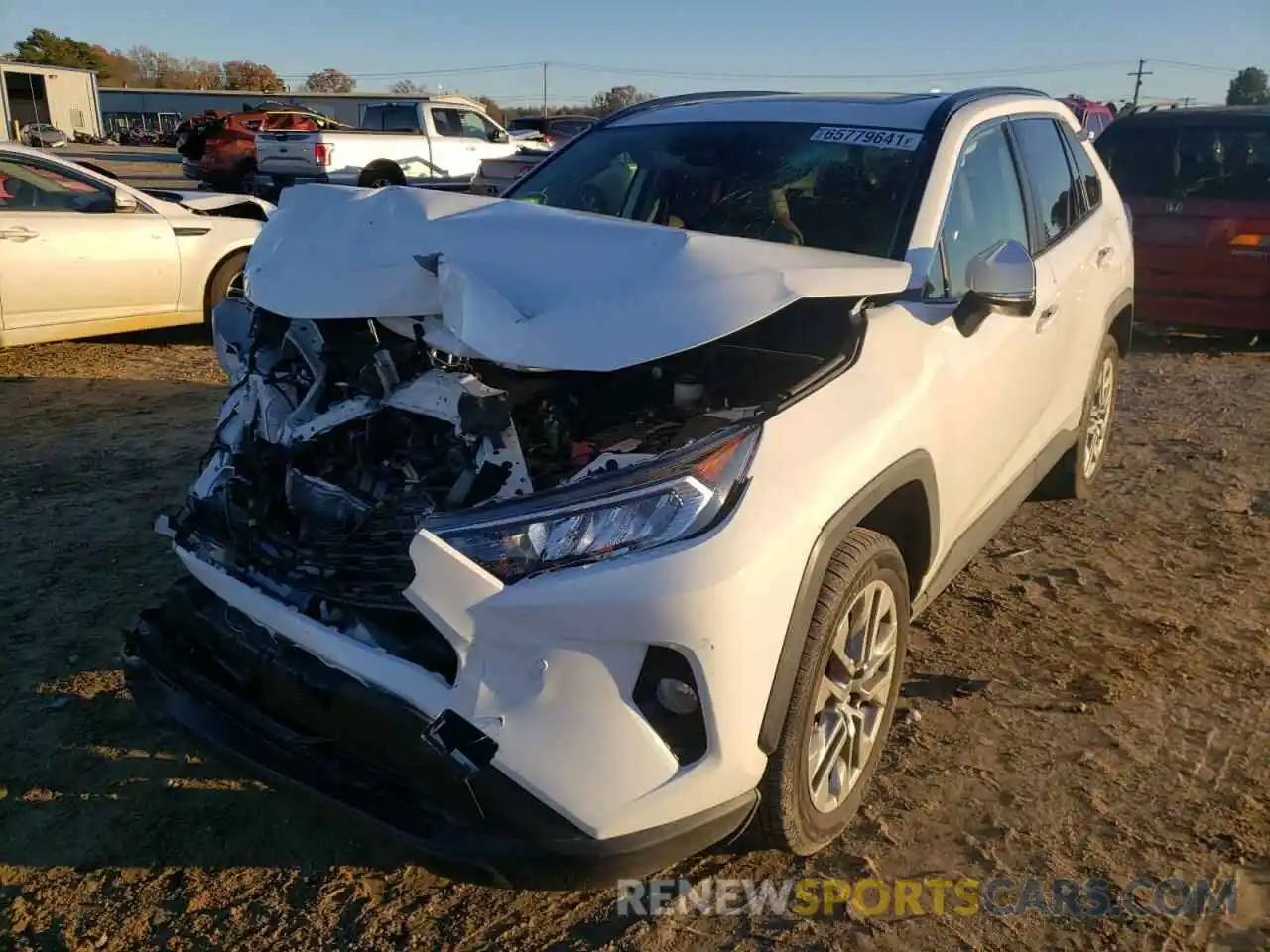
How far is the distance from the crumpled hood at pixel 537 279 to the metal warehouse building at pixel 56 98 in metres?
54.4

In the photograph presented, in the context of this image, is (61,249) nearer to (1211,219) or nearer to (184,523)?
(184,523)

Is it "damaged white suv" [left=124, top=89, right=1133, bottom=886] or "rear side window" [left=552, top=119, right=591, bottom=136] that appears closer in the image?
"damaged white suv" [left=124, top=89, right=1133, bottom=886]

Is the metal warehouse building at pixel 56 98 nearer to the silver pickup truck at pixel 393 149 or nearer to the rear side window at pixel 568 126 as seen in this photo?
the rear side window at pixel 568 126

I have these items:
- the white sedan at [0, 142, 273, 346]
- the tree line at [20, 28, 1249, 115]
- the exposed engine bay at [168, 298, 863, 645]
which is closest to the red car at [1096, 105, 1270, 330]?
the exposed engine bay at [168, 298, 863, 645]

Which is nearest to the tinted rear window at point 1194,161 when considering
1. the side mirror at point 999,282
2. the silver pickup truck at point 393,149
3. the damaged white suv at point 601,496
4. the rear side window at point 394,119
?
the damaged white suv at point 601,496

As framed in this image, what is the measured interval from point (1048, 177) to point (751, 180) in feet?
4.79

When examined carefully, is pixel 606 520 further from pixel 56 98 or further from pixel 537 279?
pixel 56 98

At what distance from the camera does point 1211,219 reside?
7.69 metres

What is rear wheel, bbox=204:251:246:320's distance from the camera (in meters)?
7.63

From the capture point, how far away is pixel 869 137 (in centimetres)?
338

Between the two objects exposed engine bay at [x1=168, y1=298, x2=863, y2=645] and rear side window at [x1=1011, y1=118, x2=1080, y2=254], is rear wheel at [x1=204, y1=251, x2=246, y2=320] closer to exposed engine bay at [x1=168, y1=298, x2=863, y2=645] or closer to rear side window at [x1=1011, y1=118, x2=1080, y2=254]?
exposed engine bay at [x1=168, y1=298, x2=863, y2=645]

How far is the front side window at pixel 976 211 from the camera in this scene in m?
3.14

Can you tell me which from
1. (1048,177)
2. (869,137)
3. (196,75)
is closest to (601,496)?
(869,137)

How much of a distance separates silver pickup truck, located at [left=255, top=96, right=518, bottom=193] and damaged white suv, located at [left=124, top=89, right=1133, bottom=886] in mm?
13425
